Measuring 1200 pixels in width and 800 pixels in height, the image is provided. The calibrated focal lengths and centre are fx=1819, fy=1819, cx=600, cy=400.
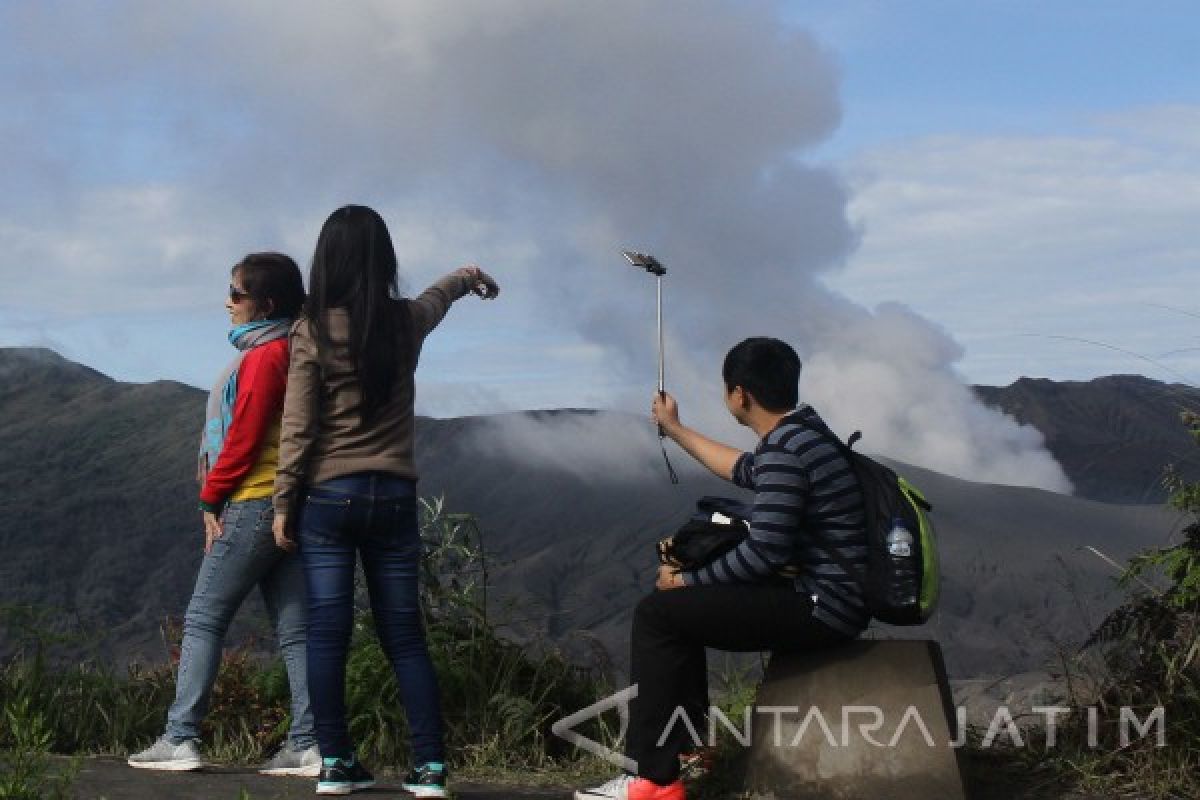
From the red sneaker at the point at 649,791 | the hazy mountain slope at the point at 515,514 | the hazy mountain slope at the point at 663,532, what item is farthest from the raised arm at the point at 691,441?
the hazy mountain slope at the point at 663,532

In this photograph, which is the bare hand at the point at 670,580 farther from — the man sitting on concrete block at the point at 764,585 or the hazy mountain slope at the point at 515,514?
the hazy mountain slope at the point at 515,514

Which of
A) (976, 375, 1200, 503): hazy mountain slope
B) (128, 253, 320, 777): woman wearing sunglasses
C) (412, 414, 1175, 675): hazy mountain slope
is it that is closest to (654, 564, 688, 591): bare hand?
(128, 253, 320, 777): woman wearing sunglasses

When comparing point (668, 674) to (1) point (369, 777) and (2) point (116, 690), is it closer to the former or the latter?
(1) point (369, 777)

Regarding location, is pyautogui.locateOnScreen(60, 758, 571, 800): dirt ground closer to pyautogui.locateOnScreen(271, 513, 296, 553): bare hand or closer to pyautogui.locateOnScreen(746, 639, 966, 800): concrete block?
pyautogui.locateOnScreen(271, 513, 296, 553): bare hand

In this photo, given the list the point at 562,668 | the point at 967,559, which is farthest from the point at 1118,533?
the point at 562,668

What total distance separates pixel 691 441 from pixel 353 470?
122 centimetres

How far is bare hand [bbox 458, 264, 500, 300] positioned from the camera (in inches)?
266

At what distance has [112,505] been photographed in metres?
82.9

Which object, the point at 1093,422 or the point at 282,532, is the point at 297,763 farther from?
the point at 1093,422

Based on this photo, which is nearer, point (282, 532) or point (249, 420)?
point (282, 532)

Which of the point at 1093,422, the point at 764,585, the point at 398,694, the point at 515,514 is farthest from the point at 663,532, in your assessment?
the point at 764,585

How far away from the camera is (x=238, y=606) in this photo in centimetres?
663

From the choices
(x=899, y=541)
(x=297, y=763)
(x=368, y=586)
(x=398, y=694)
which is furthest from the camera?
(x=398, y=694)

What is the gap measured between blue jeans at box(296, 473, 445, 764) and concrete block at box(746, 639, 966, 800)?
1184mm
